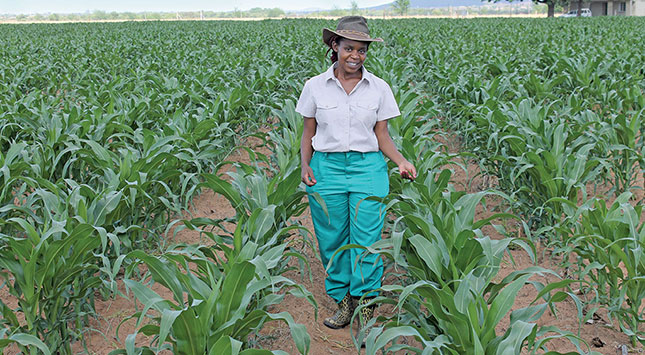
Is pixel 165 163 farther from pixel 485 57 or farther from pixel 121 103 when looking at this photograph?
pixel 485 57

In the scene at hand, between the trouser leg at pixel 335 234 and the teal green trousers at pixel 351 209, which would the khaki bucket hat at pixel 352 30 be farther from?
the trouser leg at pixel 335 234

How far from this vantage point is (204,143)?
15.8ft

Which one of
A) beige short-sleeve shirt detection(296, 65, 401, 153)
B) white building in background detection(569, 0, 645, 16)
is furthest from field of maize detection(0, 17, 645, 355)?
white building in background detection(569, 0, 645, 16)

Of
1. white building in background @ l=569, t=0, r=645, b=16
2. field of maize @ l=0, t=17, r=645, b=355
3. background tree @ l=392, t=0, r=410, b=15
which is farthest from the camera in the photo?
background tree @ l=392, t=0, r=410, b=15

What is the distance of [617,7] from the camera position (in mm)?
67250

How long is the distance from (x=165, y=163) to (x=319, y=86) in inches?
61.1

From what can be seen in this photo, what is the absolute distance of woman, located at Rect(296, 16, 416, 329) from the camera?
297 cm

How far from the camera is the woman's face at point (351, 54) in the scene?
2.87 meters

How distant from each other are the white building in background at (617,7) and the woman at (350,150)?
60.8 m

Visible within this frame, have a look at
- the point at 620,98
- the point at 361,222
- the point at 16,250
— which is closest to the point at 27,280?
the point at 16,250

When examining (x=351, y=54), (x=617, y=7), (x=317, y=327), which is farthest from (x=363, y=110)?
(x=617, y=7)

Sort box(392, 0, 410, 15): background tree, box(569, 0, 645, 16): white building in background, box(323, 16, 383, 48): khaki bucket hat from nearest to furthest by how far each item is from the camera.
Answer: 1. box(323, 16, 383, 48): khaki bucket hat
2. box(569, 0, 645, 16): white building in background
3. box(392, 0, 410, 15): background tree

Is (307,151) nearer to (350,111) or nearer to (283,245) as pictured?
(350,111)

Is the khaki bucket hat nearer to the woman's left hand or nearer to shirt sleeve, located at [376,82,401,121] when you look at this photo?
shirt sleeve, located at [376,82,401,121]
